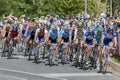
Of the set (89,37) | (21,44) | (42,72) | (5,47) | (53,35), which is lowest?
(42,72)

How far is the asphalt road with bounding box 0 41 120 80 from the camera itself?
18.4 metres

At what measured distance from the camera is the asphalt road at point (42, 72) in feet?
60.5

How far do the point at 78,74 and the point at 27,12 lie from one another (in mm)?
46875

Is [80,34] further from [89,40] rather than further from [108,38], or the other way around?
[108,38]

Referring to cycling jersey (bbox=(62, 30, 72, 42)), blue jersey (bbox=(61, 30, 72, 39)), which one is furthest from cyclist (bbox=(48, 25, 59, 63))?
cycling jersey (bbox=(62, 30, 72, 42))

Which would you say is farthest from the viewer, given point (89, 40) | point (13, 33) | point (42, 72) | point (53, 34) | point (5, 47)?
point (5, 47)

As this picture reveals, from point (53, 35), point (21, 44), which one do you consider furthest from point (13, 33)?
point (21, 44)

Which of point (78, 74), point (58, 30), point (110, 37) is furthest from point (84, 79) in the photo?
point (58, 30)

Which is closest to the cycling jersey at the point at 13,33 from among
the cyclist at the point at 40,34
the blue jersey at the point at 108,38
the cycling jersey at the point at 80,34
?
the cyclist at the point at 40,34

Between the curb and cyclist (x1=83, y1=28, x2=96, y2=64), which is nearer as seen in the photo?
the curb

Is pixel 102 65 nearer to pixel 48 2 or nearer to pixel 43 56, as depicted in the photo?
pixel 43 56

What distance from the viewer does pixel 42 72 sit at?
19.7 metres

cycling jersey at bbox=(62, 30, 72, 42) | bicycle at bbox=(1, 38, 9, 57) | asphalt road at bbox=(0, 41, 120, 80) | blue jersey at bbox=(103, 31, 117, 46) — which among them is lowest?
asphalt road at bbox=(0, 41, 120, 80)

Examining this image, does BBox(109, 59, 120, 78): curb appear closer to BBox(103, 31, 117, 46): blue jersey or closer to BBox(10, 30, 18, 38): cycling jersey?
BBox(103, 31, 117, 46): blue jersey
